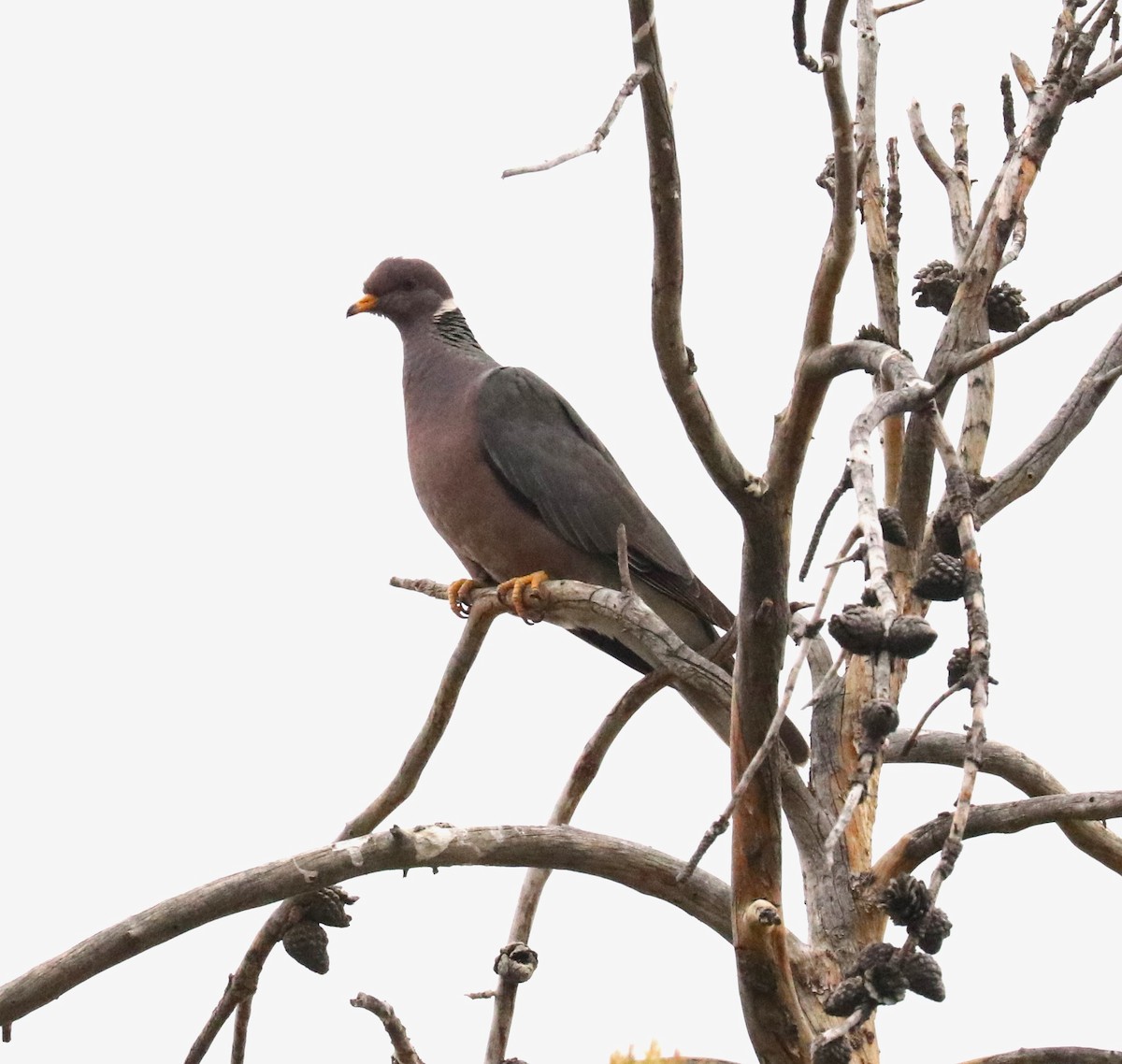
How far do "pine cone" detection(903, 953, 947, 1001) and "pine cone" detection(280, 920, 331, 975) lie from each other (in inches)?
75.0

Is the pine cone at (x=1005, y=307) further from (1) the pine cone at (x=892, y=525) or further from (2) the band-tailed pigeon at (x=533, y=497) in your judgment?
(1) the pine cone at (x=892, y=525)

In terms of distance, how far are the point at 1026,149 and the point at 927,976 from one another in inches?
82.3

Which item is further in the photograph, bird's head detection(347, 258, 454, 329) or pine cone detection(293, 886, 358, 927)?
bird's head detection(347, 258, 454, 329)

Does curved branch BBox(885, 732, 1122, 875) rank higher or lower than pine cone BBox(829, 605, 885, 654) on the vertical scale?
higher

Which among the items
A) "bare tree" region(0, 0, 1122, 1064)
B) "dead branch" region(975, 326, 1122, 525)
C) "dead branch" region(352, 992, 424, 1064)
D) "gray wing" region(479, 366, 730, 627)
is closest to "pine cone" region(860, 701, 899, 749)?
"bare tree" region(0, 0, 1122, 1064)

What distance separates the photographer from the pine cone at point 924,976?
1826mm

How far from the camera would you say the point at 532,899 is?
392 cm

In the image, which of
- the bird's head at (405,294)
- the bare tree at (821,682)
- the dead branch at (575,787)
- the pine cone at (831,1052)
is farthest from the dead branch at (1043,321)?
the bird's head at (405,294)

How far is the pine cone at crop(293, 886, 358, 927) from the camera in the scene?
136 inches

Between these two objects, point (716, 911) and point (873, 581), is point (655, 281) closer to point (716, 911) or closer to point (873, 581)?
point (873, 581)

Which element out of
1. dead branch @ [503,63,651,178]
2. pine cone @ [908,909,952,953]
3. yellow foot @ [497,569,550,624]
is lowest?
pine cone @ [908,909,952,953]

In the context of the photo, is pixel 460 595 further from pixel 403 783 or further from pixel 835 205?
pixel 835 205

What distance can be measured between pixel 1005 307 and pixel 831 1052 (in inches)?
101

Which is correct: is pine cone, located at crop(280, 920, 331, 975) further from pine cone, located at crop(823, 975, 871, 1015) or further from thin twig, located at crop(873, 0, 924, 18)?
thin twig, located at crop(873, 0, 924, 18)
